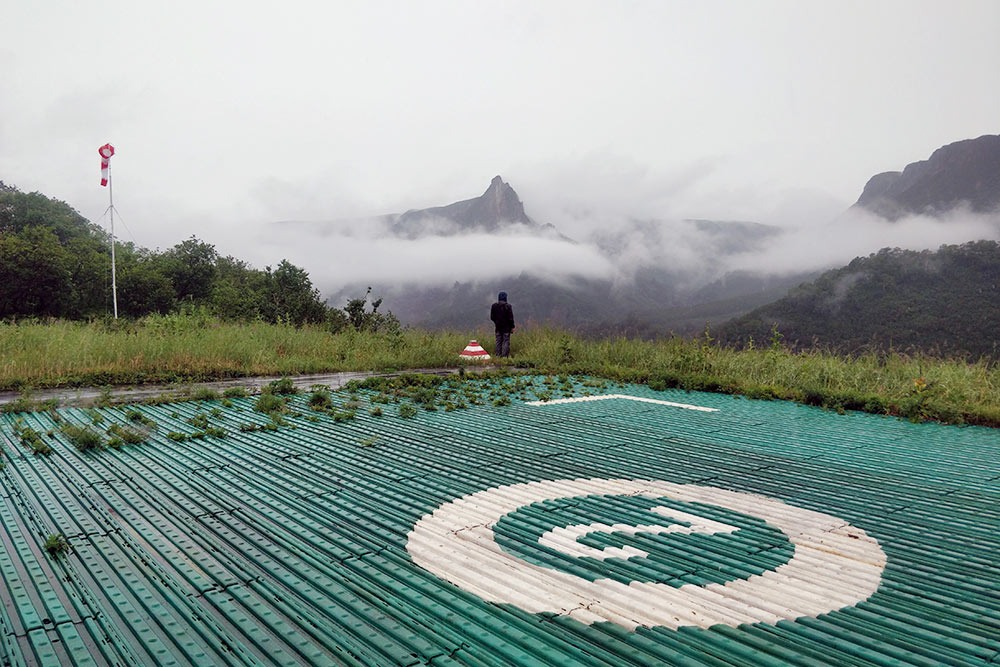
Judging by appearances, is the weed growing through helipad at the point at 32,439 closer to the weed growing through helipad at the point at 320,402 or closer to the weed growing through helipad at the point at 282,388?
the weed growing through helipad at the point at 320,402

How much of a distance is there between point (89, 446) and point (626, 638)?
4420 mm

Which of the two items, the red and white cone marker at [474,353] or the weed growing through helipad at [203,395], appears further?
the red and white cone marker at [474,353]

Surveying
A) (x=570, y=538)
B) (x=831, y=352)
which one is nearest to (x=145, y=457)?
(x=570, y=538)

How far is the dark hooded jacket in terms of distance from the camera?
42.6 feet

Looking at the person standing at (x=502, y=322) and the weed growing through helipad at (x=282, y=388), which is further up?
the person standing at (x=502, y=322)

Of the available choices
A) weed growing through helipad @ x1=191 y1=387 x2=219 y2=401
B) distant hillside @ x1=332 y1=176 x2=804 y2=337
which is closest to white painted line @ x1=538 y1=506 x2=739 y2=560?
weed growing through helipad @ x1=191 y1=387 x2=219 y2=401

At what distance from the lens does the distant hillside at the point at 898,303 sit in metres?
30.2

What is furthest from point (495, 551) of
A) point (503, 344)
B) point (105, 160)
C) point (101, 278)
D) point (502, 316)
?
point (101, 278)

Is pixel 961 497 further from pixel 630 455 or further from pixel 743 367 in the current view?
pixel 743 367

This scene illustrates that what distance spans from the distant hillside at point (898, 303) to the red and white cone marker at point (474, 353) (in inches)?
752

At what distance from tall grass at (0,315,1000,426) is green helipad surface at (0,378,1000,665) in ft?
9.44

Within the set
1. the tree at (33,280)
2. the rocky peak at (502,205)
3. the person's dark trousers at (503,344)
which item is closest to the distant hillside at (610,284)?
the rocky peak at (502,205)

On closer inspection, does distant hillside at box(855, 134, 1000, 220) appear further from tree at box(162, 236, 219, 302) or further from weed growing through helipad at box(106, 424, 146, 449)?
weed growing through helipad at box(106, 424, 146, 449)

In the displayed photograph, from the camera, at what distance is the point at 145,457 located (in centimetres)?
470
